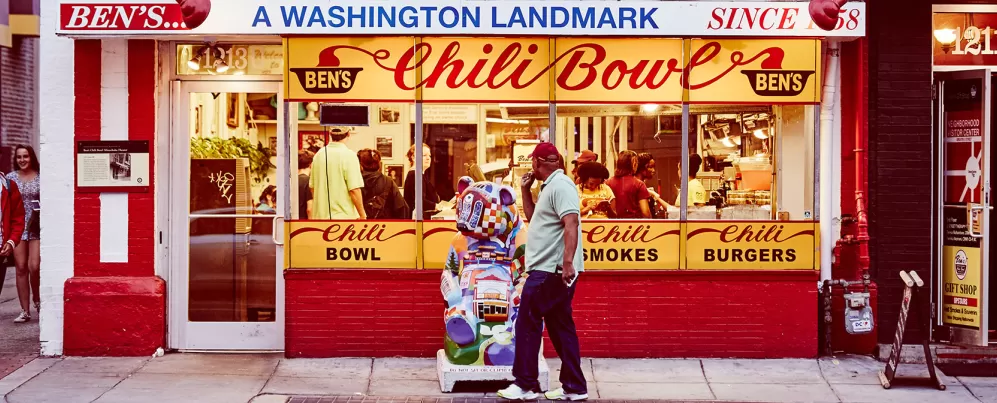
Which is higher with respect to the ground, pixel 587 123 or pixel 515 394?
pixel 587 123

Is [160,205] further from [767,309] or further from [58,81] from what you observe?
[767,309]

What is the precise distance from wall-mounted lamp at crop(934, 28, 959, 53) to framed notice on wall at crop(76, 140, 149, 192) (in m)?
7.00

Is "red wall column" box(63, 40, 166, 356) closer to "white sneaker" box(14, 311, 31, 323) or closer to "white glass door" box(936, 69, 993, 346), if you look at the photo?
"white sneaker" box(14, 311, 31, 323)

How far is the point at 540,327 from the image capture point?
24.1ft

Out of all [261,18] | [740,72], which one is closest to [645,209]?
[740,72]

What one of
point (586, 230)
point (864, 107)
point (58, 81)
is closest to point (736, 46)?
point (864, 107)

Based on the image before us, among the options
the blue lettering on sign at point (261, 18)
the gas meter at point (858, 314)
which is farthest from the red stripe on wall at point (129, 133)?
the gas meter at point (858, 314)

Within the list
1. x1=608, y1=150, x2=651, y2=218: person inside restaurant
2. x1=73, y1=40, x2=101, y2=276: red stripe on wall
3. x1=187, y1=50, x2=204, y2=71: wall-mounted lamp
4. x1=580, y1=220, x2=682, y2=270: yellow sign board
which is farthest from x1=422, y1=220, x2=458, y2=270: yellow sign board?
x1=73, y1=40, x2=101, y2=276: red stripe on wall

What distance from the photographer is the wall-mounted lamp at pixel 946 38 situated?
932cm

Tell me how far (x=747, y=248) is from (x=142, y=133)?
17.1 feet

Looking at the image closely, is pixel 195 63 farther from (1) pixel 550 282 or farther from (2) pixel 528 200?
(1) pixel 550 282

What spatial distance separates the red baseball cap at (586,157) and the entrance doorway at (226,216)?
261cm

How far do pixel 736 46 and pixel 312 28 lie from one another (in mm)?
3548

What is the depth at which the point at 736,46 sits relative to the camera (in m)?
8.85
